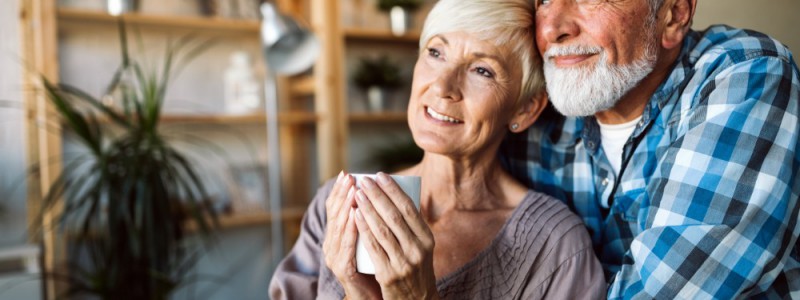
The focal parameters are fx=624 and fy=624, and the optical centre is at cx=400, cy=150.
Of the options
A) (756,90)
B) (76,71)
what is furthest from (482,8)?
(76,71)

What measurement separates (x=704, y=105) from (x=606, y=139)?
269 millimetres

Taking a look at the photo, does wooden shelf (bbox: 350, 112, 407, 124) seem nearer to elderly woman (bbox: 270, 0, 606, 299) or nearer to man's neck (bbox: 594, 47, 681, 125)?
elderly woman (bbox: 270, 0, 606, 299)

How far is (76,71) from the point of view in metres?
2.99

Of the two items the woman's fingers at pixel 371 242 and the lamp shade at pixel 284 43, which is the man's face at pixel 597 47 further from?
the lamp shade at pixel 284 43

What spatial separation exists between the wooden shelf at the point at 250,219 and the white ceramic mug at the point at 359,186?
2.28 meters

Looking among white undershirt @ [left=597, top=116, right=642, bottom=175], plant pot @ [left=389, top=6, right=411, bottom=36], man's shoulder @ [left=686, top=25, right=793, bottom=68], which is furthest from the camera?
plant pot @ [left=389, top=6, right=411, bottom=36]

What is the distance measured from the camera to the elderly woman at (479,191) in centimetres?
117

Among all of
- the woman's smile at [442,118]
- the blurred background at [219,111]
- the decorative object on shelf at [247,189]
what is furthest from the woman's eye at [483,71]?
the decorative object on shelf at [247,189]

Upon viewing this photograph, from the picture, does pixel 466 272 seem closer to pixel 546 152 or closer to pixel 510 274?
pixel 510 274

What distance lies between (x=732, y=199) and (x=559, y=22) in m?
0.44

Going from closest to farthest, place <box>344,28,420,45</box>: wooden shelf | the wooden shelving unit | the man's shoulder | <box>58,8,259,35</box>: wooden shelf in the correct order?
the man's shoulder < the wooden shelving unit < <box>58,8,259,35</box>: wooden shelf < <box>344,28,420,45</box>: wooden shelf

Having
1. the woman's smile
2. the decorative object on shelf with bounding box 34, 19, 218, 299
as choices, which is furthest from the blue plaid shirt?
the decorative object on shelf with bounding box 34, 19, 218, 299

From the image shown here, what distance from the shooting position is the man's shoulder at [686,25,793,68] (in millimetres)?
Result: 1072

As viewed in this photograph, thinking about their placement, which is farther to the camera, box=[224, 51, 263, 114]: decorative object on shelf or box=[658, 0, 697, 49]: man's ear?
box=[224, 51, 263, 114]: decorative object on shelf
